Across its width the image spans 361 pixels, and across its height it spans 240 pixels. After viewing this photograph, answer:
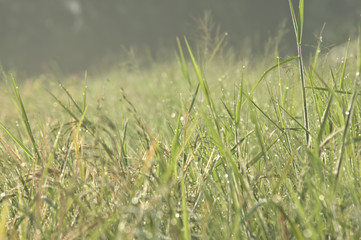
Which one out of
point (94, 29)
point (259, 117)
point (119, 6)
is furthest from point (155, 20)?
point (259, 117)

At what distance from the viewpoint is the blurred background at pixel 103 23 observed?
10422 millimetres

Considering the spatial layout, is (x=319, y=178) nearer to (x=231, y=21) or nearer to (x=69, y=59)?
(x=231, y=21)

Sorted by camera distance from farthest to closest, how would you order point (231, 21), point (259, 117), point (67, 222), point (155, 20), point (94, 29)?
1. point (94, 29)
2. point (155, 20)
3. point (231, 21)
4. point (259, 117)
5. point (67, 222)

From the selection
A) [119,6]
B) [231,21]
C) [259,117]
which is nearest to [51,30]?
[119,6]

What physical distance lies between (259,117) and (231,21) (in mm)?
9734

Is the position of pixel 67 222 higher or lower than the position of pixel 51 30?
lower

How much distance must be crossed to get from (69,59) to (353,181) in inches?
561

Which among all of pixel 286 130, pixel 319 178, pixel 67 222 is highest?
pixel 286 130

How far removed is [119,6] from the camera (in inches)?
504

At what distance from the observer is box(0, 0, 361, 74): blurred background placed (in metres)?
10.4

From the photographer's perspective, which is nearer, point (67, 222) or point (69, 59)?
point (67, 222)

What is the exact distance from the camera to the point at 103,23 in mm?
13406

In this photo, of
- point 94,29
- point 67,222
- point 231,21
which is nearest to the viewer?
point 67,222

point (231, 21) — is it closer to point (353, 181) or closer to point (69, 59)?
point (69, 59)
